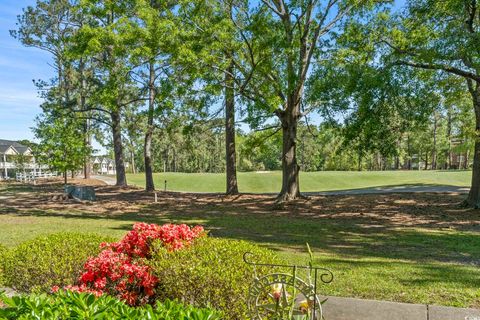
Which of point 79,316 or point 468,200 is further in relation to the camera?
point 468,200

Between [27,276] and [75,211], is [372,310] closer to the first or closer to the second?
[27,276]

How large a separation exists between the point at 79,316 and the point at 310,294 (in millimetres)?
1613

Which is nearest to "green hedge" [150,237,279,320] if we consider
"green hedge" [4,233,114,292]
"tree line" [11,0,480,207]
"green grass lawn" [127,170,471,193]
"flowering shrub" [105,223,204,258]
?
"flowering shrub" [105,223,204,258]

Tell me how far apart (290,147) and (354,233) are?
19.8ft

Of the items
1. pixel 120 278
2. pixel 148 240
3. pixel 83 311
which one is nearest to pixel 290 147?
pixel 148 240

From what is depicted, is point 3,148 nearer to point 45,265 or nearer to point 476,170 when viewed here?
point 45,265

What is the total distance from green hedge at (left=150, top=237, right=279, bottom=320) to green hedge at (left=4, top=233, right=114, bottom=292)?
1.20m

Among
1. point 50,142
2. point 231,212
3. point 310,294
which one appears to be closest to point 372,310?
point 310,294

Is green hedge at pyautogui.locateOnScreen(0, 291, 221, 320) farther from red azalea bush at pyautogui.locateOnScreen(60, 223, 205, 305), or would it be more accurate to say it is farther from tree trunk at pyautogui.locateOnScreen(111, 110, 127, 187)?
tree trunk at pyautogui.locateOnScreen(111, 110, 127, 187)

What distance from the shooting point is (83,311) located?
2303 mm

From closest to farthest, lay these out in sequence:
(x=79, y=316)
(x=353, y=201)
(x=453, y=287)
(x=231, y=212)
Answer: (x=79, y=316) < (x=453, y=287) < (x=231, y=212) < (x=353, y=201)

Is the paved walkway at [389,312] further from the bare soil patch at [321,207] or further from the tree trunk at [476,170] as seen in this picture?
the tree trunk at [476,170]

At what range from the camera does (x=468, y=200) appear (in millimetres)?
13008

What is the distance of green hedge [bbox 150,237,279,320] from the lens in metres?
3.50
